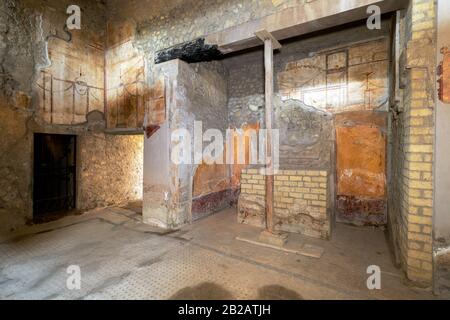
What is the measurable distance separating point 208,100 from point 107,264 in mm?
3318

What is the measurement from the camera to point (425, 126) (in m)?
2.08

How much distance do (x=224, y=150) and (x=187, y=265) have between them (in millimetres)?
2983

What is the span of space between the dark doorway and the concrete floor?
875 millimetres

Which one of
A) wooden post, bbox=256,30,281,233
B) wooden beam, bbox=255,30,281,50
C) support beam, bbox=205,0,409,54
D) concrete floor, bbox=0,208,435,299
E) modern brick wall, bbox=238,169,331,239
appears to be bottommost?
concrete floor, bbox=0,208,435,299

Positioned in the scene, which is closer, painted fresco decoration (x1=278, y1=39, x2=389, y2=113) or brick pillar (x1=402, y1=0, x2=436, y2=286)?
brick pillar (x1=402, y1=0, x2=436, y2=286)

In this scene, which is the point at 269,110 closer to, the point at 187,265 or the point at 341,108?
the point at 341,108

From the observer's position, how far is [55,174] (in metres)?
4.54

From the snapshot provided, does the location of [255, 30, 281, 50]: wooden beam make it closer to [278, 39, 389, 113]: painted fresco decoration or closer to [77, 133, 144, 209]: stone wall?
[278, 39, 389, 113]: painted fresco decoration

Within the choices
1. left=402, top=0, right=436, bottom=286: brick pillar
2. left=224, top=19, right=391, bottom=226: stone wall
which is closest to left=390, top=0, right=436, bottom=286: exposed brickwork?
left=402, top=0, right=436, bottom=286: brick pillar

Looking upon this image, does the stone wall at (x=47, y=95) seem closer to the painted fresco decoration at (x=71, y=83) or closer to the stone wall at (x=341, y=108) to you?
the painted fresco decoration at (x=71, y=83)

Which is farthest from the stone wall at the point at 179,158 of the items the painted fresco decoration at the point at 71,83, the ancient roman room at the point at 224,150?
the painted fresco decoration at the point at 71,83

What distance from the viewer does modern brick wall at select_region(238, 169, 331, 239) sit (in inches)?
131
